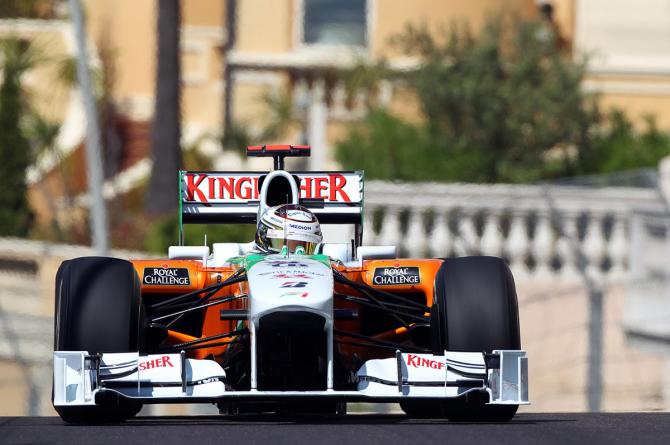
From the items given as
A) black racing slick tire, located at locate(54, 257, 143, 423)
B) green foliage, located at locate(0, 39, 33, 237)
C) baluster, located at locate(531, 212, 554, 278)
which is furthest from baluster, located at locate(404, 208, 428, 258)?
black racing slick tire, located at locate(54, 257, 143, 423)

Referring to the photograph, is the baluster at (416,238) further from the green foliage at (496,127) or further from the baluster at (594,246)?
the green foliage at (496,127)

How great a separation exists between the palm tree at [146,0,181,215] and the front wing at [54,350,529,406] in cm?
1759

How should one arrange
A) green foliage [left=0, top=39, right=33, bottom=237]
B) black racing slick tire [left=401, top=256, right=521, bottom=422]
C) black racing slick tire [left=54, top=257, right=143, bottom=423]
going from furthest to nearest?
green foliage [left=0, top=39, right=33, bottom=237] < black racing slick tire [left=401, top=256, right=521, bottom=422] < black racing slick tire [left=54, top=257, right=143, bottom=423]

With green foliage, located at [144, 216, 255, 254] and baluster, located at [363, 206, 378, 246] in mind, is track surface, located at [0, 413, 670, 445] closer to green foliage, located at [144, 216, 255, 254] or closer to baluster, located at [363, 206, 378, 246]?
baluster, located at [363, 206, 378, 246]

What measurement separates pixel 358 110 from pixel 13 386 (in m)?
6.38

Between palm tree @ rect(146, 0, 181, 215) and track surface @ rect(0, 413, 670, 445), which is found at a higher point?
palm tree @ rect(146, 0, 181, 215)

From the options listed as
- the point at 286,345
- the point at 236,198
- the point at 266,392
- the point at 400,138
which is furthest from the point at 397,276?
the point at 400,138

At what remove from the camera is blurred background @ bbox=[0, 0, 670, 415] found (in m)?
22.8

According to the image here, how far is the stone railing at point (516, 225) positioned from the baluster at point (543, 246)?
11 mm

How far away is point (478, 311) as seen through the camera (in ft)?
41.1

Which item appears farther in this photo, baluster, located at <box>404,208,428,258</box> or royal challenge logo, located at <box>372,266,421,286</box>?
baluster, located at <box>404,208,428,258</box>

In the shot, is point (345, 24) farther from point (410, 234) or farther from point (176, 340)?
point (176, 340)

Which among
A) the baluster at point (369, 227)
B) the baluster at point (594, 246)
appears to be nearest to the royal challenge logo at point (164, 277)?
the baluster at point (369, 227)

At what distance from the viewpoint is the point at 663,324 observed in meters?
21.7
